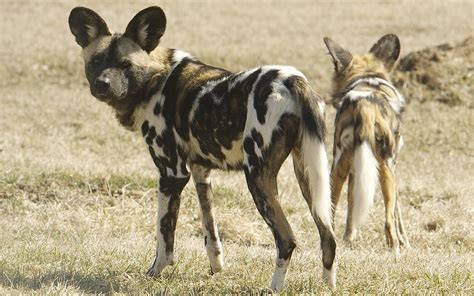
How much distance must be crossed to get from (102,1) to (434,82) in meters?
13.3

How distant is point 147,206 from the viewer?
26.9ft

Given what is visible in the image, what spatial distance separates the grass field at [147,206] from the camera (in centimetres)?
540

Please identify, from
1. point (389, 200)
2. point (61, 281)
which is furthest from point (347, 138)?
point (61, 281)

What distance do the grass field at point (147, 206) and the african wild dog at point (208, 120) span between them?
0.38 meters

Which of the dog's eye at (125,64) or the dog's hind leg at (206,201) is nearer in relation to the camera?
the dog's eye at (125,64)

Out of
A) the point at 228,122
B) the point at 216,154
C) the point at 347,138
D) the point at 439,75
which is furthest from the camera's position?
the point at 439,75

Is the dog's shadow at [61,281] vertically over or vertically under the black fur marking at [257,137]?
under

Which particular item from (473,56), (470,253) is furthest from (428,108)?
(470,253)

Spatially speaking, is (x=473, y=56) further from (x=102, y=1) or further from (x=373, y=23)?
(x=102, y=1)

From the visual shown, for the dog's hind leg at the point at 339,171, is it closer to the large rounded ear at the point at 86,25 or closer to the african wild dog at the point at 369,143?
the african wild dog at the point at 369,143

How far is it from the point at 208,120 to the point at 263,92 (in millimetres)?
480

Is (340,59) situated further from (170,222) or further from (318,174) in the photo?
(318,174)

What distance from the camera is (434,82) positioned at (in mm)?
14344

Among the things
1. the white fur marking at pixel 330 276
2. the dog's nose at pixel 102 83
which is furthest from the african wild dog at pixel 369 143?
the dog's nose at pixel 102 83
